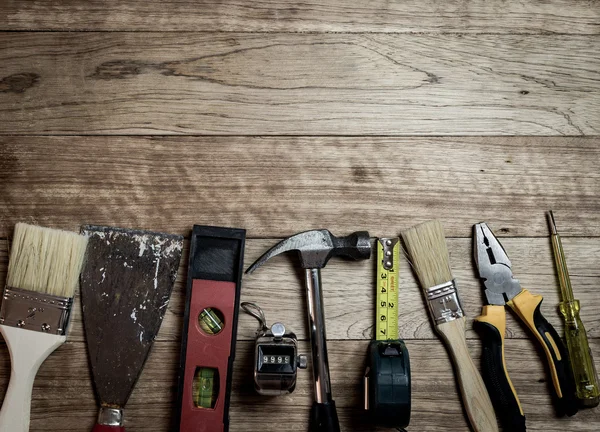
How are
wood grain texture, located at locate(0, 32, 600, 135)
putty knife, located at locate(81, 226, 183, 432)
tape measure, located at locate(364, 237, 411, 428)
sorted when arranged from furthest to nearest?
wood grain texture, located at locate(0, 32, 600, 135) → putty knife, located at locate(81, 226, 183, 432) → tape measure, located at locate(364, 237, 411, 428)

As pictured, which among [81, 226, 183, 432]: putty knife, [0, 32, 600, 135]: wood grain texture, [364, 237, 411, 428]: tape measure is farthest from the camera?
[0, 32, 600, 135]: wood grain texture

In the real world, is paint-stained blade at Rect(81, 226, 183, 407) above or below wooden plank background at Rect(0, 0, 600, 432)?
below

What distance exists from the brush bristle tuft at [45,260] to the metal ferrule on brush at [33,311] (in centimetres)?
1

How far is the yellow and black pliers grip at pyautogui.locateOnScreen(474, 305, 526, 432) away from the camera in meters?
1.26

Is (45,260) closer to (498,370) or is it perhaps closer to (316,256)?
(316,256)

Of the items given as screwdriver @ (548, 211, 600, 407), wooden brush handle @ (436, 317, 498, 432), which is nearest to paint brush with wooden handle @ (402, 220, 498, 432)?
wooden brush handle @ (436, 317, 498, 432)

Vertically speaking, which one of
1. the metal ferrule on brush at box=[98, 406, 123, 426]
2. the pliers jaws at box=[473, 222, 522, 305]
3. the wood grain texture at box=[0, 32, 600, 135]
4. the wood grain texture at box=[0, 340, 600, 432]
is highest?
the wood grain texture at box=[0, 32, 600, 135]

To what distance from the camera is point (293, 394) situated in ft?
4.31

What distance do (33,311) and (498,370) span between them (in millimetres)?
1066

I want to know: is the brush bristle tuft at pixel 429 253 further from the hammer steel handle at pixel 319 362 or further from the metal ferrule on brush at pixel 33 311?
the metal ferrule on brush at pixel 33 311

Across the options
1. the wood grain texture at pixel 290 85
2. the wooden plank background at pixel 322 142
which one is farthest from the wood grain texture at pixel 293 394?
the wood grain texture at pixel 290 85

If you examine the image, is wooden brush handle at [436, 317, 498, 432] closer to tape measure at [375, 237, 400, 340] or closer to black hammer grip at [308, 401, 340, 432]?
tape measure at [375, 237, 400, 340]

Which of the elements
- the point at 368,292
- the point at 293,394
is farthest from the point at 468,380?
the point at 293,394

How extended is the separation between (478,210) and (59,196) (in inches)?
40.4
